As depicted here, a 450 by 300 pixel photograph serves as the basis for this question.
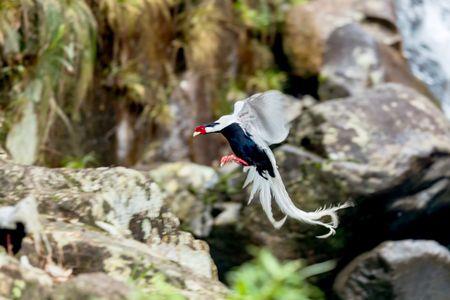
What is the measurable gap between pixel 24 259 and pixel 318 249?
11.5 ft

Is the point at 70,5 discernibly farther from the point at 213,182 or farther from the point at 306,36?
the point at 306,36

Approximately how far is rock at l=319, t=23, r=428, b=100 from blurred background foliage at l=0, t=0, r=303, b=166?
21.7 inches

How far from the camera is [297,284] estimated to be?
2.11m

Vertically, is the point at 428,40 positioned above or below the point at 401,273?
above

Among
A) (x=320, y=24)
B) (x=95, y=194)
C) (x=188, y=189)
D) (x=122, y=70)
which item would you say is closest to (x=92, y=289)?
(x=95, y=194)

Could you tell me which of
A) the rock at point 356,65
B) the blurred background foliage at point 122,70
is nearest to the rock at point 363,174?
the blurred background foliage at point 122,70

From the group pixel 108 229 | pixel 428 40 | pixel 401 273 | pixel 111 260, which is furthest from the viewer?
pixel 428 40

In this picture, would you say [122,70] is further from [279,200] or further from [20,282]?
[20,282]

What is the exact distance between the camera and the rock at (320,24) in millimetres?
8609

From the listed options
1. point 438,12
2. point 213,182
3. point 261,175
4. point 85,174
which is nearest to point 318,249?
point 213,182

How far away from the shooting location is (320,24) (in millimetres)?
8695

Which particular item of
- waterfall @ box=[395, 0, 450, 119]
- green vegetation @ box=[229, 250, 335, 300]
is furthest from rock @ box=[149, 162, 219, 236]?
green vegetation @ box=[229, 250, 335, 300]

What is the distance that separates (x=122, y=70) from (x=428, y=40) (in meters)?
4.07

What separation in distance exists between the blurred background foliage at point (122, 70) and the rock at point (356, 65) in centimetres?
55
